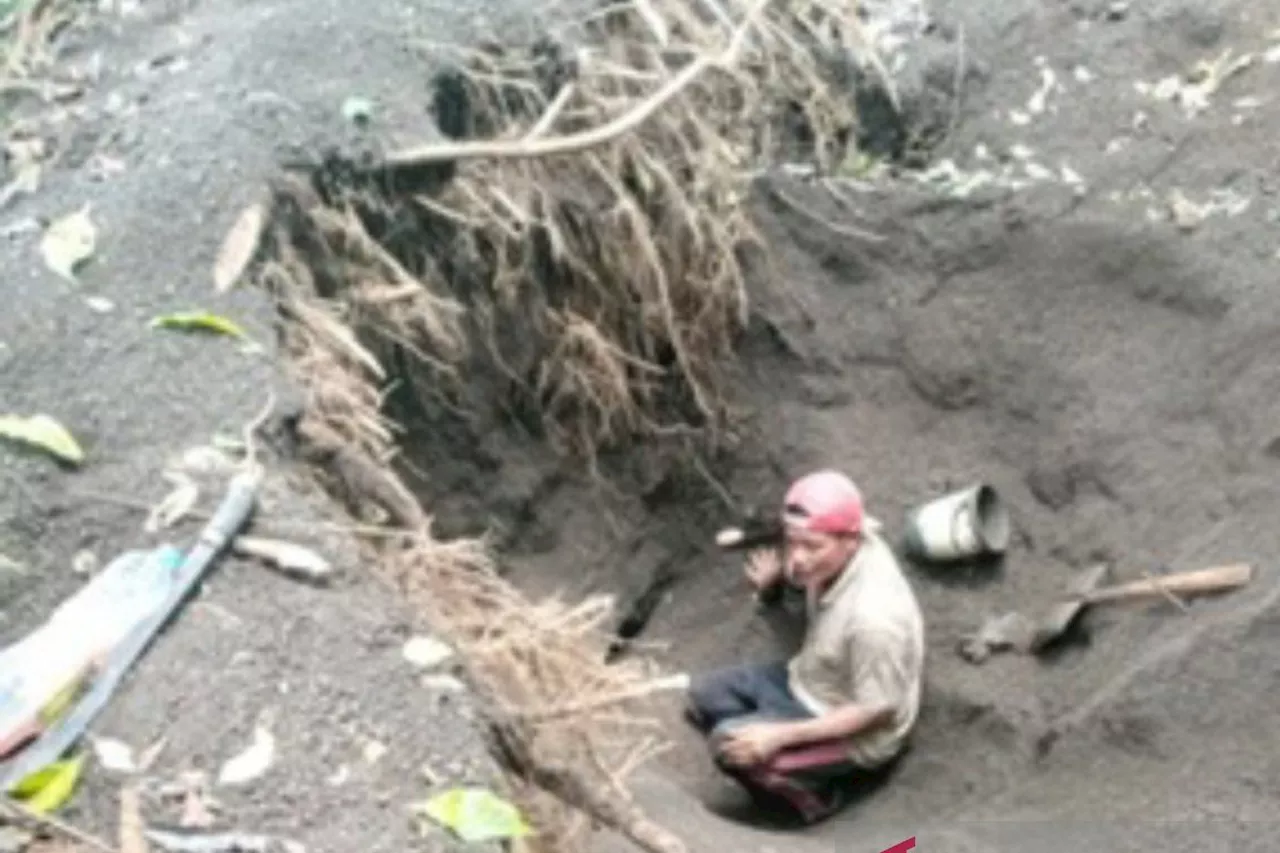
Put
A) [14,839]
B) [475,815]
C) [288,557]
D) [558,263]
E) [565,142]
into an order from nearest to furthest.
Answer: [14,839]
[475,815]
[288,557]
[565,142]
[558,263]

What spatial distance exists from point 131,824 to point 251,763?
21 cm

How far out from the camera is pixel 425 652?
11.2ft

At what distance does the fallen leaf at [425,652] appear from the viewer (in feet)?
11.1

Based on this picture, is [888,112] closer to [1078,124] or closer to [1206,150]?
[1078,124]

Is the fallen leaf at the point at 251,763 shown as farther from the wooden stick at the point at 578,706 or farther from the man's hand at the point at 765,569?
the man's hand at the point at 765,569

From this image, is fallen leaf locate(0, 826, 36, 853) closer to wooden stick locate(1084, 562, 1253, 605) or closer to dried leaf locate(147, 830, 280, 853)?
dried leaf locate(147, 830, 280, 853)

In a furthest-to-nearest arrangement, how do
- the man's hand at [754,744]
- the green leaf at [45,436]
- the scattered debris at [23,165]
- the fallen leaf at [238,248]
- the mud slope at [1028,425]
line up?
1. the man's hand at [754,744]
2. the mud slope at [1028,425]
3. the scattered debris at [23,165]
4. the fallen leaf at [238,248]
5. the green leaf at [45,436]

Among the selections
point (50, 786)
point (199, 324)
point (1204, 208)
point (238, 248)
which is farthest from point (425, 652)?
point (1204, 208)

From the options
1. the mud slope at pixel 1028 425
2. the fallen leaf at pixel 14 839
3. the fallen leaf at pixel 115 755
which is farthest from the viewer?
the mud slope at pixel 1028 425

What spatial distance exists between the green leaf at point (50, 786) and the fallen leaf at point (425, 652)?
547 mm

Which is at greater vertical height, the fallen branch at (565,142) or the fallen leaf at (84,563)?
the fallen leaf at (84,563)

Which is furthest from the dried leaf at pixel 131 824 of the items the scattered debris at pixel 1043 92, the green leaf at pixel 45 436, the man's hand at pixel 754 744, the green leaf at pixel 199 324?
the scattered debris at pixel 1043 92

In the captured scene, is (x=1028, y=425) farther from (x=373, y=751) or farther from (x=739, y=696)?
(x=373, y=751)

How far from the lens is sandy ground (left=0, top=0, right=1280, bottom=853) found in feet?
11.3
